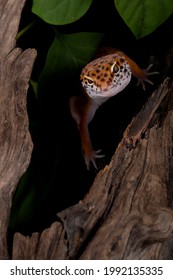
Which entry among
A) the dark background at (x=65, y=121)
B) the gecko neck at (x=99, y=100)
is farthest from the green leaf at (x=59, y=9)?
the gecko neck at (x=99, y=100)

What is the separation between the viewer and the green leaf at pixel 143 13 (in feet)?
7.07

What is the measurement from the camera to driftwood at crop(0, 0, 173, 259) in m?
1.69

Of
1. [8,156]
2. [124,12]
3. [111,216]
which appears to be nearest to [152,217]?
[111,216]

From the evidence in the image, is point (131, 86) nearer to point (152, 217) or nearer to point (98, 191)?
point (98, 191)

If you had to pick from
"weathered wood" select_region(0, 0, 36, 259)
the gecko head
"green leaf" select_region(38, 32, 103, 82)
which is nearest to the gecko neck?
"green leaf" select_region(38, 32, 103, 82)

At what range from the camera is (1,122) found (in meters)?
2.02

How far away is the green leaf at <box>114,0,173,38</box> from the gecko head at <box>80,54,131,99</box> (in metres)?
0.18

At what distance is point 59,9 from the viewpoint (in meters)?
2.19

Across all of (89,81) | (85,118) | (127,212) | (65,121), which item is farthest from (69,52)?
(127,212)

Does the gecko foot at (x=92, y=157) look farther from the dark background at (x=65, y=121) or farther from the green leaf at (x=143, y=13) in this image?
the green leaf at (x=143, y=13)

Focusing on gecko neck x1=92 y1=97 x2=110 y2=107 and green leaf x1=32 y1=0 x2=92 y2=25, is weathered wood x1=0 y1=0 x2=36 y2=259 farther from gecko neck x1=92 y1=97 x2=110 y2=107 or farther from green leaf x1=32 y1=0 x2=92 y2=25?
gecko neck x1=92 y1=97 x2=110 y2=107

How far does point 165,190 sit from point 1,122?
78cm

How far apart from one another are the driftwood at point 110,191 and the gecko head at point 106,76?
0.18 metres

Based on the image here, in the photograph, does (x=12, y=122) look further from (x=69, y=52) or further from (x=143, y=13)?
(x=143, y=13)
